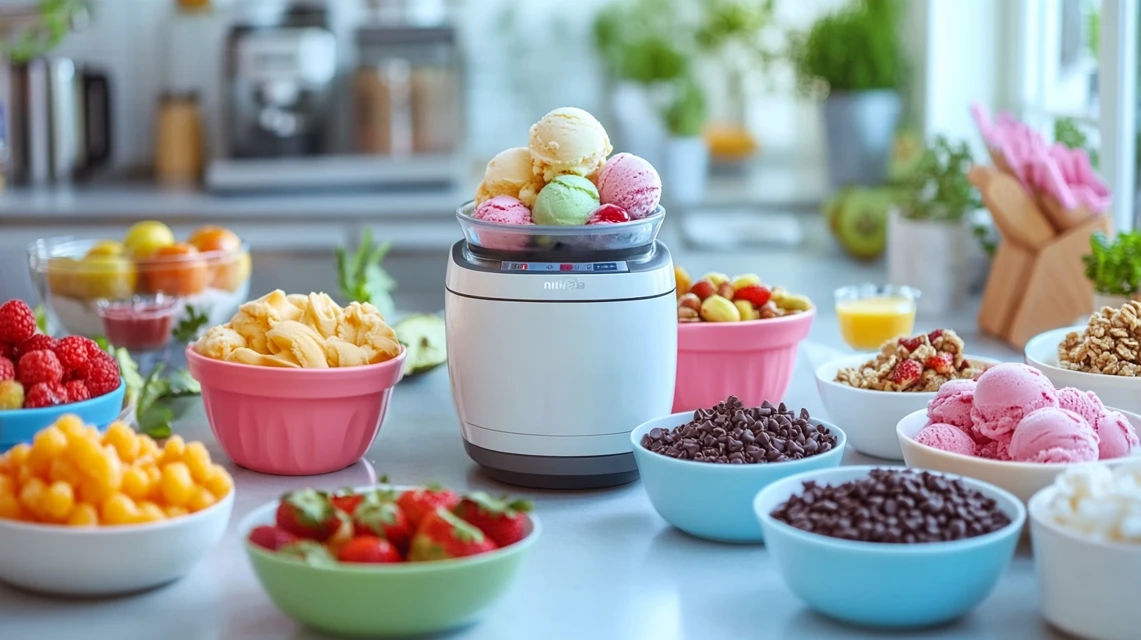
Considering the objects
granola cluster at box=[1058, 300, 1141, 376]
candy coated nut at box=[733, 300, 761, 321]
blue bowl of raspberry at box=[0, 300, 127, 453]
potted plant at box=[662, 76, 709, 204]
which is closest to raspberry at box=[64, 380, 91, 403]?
blue bowl of raspberry at box=[0, 300, 127, 453]

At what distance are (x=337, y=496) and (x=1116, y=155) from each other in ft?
5.77

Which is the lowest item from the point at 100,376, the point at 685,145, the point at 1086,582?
the point at 1086,582

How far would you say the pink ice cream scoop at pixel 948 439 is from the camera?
118 centimetres

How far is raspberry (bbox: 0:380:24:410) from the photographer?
1.24m

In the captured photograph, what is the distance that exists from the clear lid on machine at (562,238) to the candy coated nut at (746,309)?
236 mm

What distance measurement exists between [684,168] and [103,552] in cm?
274

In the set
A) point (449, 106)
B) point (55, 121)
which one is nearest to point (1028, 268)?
point (449, 106)

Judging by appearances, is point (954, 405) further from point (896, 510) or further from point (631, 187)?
point (631, 187)

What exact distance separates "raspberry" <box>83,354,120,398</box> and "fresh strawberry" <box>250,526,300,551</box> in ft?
1.30

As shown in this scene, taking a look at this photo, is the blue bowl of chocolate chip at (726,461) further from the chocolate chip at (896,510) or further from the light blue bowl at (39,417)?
the light blue bowl at (39,417)

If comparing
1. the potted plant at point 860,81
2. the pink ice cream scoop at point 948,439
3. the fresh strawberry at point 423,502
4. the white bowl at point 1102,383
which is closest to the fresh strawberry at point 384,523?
the fresh strawberry at point 423,502

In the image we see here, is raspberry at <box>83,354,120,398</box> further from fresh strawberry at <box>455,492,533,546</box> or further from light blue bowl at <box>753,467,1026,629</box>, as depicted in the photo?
light blue bowl at <box>753,467,1026,629</box>

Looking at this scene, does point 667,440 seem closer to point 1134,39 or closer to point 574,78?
point 1134,39

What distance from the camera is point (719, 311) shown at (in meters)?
1.49
